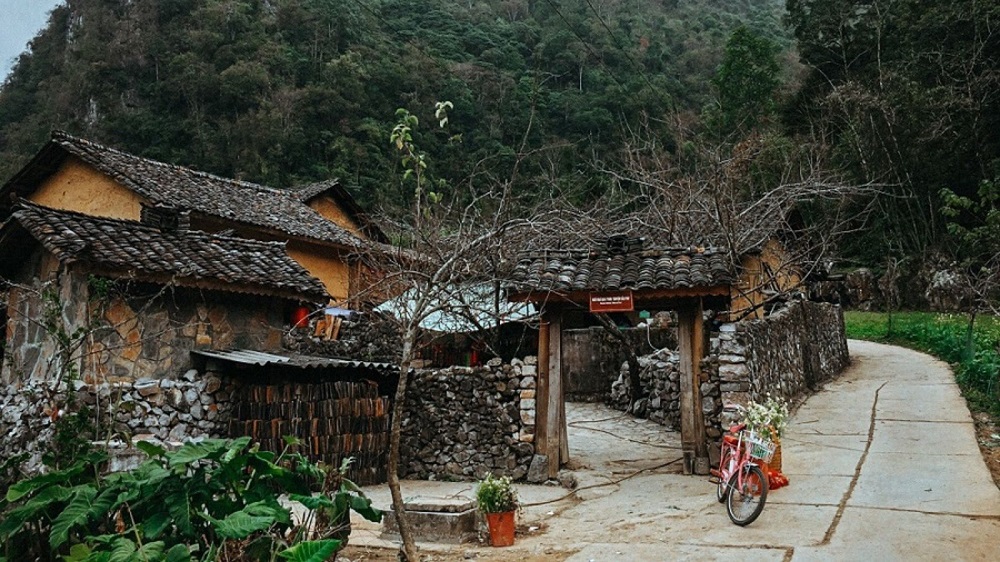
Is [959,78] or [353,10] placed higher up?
[353,10]

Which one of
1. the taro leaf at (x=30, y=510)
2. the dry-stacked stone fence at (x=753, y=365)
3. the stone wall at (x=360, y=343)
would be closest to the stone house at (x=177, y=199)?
the stone wall at (x=360, y=343)

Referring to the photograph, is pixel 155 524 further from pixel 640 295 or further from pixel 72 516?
pixel 640 295

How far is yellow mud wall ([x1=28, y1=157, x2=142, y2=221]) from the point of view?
1820 cm

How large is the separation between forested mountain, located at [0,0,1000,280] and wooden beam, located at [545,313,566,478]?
33.7ft

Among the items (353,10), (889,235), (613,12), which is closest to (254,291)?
(889,235)

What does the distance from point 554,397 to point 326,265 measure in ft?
40.9

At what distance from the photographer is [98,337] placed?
30.6ft

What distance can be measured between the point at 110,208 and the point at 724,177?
561 inches

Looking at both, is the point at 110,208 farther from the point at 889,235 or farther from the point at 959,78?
the point at 889,235

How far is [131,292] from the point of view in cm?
974

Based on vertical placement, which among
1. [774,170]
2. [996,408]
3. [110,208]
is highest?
[774,170]

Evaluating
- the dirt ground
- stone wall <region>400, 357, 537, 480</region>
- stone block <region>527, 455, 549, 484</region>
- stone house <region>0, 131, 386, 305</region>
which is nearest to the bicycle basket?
the dirt ground

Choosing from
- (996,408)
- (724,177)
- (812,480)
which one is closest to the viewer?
(812,480)

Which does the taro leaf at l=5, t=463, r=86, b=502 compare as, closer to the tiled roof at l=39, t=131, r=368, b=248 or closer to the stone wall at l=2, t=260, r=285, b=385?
the stone wall at l=2, t=260, r=285, b=385
